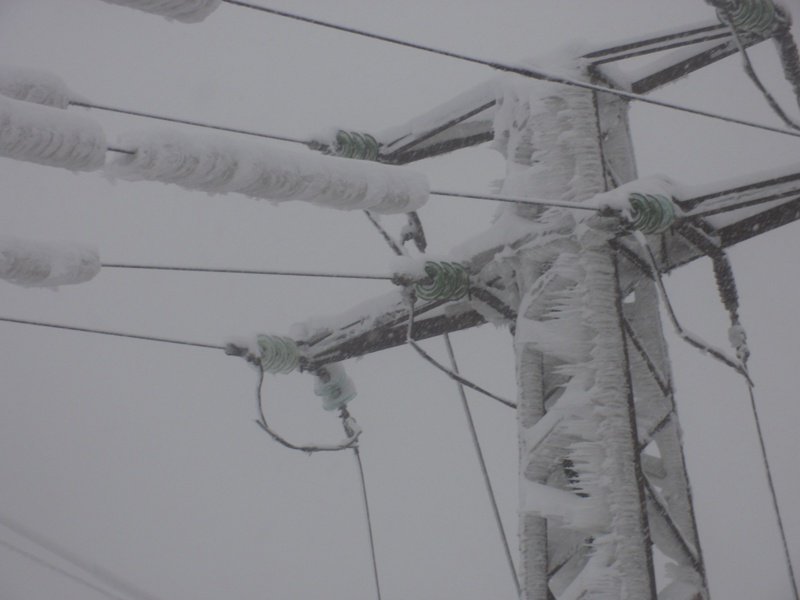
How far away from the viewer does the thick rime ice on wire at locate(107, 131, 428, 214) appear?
2646 mm

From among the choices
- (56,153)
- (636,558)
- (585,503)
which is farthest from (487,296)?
(56,153)

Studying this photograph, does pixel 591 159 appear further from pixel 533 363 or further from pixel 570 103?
pixel 533 363

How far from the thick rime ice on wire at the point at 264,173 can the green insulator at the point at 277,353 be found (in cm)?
186

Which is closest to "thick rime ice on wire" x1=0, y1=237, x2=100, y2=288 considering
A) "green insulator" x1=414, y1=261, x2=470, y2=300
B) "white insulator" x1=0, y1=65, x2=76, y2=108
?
"white insulator" x1=0, y1=65, x2=76, y2=108

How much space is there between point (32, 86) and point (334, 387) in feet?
9.53

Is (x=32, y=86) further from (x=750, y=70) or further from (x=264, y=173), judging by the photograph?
(x=750, y=70)

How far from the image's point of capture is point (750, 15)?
3.69 meters

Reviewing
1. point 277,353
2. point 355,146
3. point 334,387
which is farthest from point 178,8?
point 334,387

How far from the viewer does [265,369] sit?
481 cm

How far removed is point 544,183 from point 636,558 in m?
1.66

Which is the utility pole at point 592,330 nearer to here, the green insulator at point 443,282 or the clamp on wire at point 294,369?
the green insulator at point 443,282

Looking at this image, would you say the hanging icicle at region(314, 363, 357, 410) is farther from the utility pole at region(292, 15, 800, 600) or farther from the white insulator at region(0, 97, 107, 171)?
the white insulator at region(0, 97, 107, 171)

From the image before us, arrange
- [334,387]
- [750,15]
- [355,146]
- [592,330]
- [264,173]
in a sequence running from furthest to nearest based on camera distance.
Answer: [334,387], [355,146], [750,15], [592,330], [264,173]

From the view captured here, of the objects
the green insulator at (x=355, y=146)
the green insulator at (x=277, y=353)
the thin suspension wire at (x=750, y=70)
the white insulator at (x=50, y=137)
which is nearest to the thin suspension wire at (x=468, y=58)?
the thin suspension wire at (x=750, y=70)
